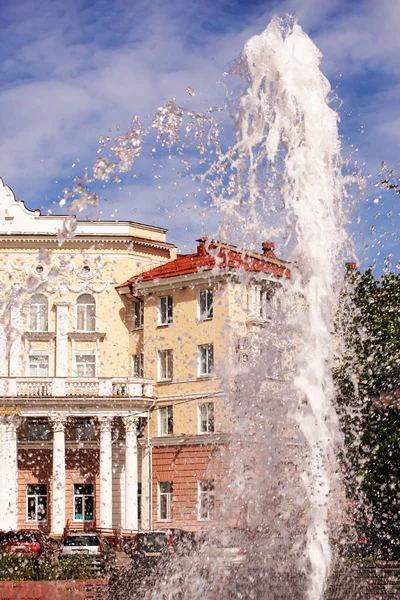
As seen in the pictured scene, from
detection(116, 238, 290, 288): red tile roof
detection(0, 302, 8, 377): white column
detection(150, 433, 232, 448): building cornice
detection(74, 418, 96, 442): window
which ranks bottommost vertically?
detection(150, 433, 232, 448): building cornice

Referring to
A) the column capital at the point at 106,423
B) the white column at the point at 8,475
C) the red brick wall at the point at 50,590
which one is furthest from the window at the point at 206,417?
the red brick wall at the point at 50,590

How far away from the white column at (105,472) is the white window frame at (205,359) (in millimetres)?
4966

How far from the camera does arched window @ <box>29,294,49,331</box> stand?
182ft

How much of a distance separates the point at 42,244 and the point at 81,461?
1088 cm

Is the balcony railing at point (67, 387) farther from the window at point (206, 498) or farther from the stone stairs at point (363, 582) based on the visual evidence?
the stone stairs at point (363, 582)

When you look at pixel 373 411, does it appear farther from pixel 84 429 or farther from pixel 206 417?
pixel 84 429

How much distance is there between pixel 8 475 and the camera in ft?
163

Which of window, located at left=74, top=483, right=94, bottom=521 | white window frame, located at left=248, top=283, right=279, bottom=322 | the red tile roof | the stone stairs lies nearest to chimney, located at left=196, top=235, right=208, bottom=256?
the red tile roof

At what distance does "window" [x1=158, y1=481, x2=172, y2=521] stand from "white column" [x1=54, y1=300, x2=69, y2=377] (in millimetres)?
8169

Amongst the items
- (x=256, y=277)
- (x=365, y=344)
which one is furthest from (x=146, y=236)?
(x=365, y=344)

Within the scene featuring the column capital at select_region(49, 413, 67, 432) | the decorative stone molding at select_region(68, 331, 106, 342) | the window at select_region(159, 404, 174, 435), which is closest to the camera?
the column capital at select_region(49, 413, 67, 432)

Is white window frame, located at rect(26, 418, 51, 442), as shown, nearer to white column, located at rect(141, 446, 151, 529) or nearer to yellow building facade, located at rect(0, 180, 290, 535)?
yellow building facade, located at rect(0, 180, 290, 535)

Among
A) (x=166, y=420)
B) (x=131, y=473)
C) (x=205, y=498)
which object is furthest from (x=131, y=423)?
(x=205, y=498)

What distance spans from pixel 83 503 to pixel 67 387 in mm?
5557
